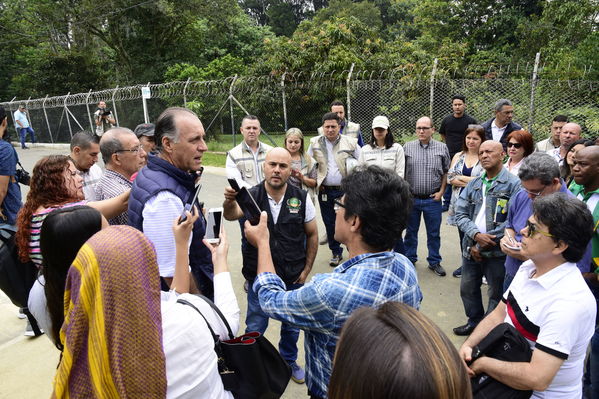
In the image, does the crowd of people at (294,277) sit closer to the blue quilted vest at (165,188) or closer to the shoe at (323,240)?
the blue quilted vest at (165,188)

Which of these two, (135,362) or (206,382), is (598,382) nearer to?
(206,382)

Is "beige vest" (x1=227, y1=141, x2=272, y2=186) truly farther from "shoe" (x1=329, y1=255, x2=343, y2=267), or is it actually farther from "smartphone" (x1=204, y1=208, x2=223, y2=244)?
"smartphone" (x1=204, y1=208, x2=223, y2=244)

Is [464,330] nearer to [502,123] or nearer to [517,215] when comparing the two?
[517,215]

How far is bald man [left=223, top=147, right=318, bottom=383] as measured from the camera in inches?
122

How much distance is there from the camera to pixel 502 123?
5.70 m

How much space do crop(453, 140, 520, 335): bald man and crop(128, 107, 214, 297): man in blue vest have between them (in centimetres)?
229

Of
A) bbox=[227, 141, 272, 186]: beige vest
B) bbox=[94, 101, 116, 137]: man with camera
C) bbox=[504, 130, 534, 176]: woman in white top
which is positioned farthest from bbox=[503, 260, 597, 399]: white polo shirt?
bbox=[94, 101, 116, 137]: man with camera

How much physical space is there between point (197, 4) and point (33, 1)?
920cm

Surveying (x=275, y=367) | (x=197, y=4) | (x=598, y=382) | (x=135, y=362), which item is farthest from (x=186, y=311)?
(x=197, y=4)

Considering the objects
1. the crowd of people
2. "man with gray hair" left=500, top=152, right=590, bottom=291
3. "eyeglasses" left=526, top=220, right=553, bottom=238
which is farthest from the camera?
"man with gray hair" left=500, top=152, right=590, bottom=291

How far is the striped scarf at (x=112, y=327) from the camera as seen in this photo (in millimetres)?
1105

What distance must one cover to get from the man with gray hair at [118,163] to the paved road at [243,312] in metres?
1.46

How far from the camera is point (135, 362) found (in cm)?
113

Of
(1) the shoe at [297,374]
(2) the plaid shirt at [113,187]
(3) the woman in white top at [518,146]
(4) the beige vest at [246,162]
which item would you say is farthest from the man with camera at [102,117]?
(3) the woman in white top at [518,146]
